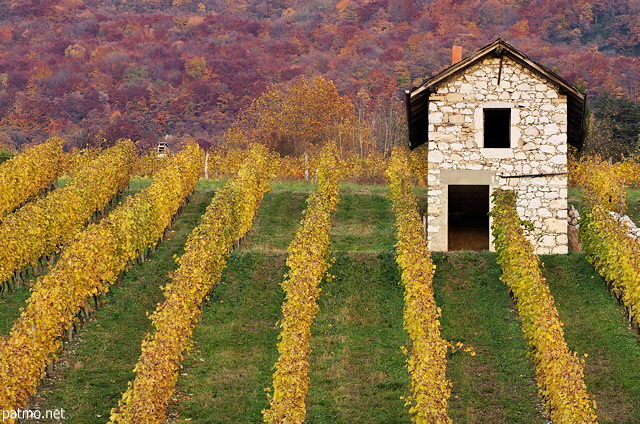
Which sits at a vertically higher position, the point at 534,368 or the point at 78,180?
the point at 78,180

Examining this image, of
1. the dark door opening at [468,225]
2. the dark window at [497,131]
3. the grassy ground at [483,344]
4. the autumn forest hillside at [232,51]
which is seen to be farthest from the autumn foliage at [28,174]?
the autumn forest hillside at [232,51]

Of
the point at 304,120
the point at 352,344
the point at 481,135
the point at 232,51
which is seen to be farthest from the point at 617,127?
the point at 232,51

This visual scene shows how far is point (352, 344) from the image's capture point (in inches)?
717

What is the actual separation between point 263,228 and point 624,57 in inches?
2479

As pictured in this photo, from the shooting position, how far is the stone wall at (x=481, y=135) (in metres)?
23.9

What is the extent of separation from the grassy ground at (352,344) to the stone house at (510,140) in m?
1.36

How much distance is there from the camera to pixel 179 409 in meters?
15.7

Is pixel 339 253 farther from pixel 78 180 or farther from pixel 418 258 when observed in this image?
pixel 78 180

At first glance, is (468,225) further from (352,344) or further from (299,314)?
(299,314)

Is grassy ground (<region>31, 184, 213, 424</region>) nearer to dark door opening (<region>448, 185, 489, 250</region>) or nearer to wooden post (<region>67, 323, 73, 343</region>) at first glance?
wooden post (<region>67, 323, 73, 343</region>)

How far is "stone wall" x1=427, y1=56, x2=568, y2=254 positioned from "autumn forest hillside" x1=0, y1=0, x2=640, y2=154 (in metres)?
41.5

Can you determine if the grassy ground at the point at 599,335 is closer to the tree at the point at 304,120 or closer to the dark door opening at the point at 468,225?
the dark door opening at the point at 468,225

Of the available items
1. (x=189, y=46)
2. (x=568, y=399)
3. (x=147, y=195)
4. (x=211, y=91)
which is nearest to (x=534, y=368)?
(x=568, y=399)

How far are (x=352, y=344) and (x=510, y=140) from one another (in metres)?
8.15
